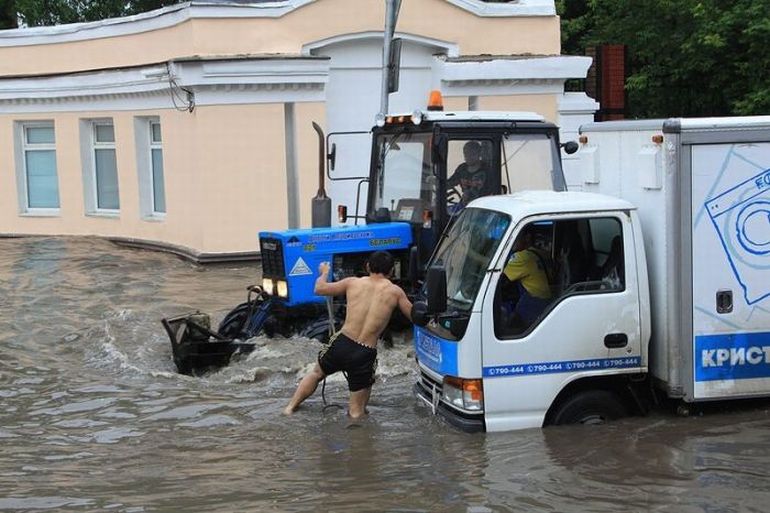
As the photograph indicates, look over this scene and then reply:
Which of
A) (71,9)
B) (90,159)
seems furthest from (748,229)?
(71,9)

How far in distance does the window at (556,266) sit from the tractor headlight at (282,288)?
3863 mm

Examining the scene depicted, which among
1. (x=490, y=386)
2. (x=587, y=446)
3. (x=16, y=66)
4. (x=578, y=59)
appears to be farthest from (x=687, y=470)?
(x=16, y=66)

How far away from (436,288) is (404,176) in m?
4.07

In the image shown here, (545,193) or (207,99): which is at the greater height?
(207,99)

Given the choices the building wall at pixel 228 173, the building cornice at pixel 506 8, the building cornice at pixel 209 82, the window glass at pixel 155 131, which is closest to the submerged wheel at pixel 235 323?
the building wall at pixel 228 173

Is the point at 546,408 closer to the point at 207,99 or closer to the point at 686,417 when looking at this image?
the point at 686,417

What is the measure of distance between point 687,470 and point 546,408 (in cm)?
107

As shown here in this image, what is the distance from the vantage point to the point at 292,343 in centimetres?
1145

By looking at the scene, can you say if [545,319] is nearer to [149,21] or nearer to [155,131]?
[149,21]

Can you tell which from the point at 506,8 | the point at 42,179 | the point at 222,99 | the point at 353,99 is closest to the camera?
the point at 222,99

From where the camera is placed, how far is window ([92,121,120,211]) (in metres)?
22.2

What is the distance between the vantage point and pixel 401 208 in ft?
39.0

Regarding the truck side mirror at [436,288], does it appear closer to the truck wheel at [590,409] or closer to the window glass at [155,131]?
the truck wheel at [590,409]

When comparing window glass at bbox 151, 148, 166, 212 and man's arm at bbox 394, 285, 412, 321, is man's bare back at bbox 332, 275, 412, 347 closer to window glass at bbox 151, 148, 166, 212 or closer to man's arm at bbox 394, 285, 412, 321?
man's arm at bbox 394, 285, 412, 321
